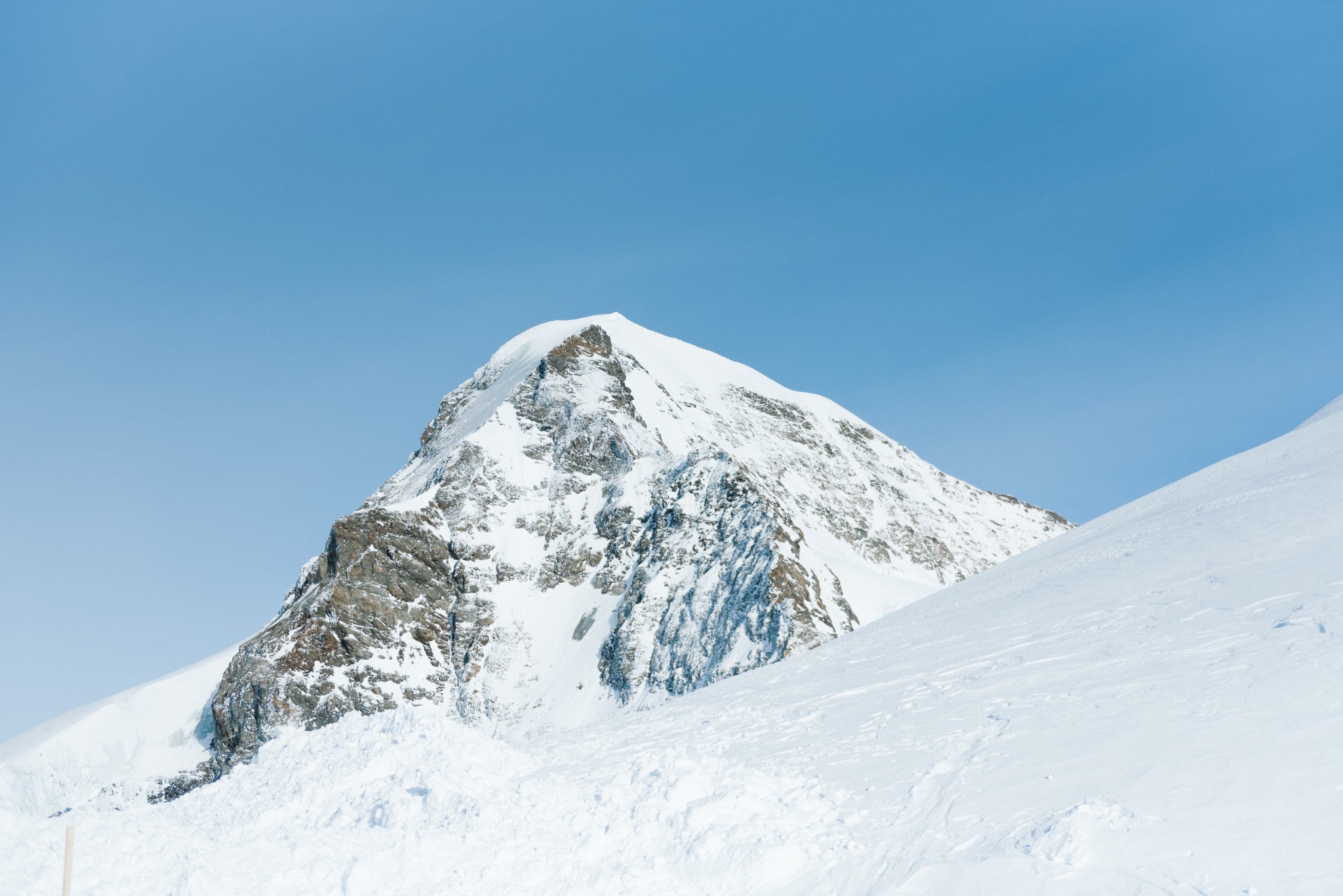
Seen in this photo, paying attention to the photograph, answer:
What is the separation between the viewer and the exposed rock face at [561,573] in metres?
61.1

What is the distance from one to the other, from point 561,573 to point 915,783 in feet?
205

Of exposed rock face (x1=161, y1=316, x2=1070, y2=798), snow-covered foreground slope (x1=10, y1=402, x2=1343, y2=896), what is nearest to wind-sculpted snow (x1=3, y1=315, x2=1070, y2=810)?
exposed rock face (x1=161, y1=316, x2=1070, y2=798)

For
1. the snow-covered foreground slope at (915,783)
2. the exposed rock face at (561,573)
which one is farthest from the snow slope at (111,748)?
the snow-covered foreground slope at (915,783)

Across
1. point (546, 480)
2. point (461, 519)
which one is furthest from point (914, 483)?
point (461, 519)

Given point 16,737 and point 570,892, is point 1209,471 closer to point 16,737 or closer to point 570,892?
point 570,892

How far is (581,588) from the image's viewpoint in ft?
235

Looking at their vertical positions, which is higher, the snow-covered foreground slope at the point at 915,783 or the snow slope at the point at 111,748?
the snow slope at the point at 111,748

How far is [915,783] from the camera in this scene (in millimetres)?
11562

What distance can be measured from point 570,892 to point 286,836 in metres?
4.20

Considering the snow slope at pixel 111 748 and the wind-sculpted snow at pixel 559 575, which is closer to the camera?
the wind-sculpted snow at pixel 559 575

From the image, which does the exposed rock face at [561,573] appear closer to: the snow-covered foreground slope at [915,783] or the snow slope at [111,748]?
the snow slope at [111,748]

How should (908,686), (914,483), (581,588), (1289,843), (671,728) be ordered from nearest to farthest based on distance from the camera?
1. (1289,843)
2. (908,686)
3. (671,728)
4. (581,588)
5. (914,483)

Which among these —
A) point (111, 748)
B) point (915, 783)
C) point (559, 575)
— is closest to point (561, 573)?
point (559, 575)

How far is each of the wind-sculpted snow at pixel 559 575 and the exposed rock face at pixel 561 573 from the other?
0.51 feet
